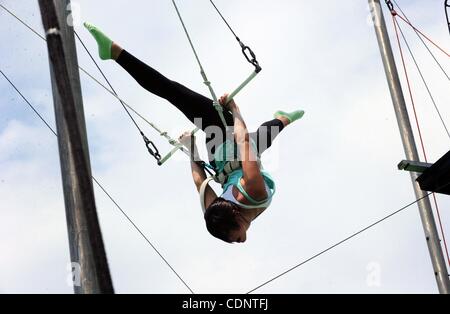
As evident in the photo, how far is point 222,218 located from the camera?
456 cm

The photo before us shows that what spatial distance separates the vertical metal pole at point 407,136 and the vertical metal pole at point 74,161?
3392 millimetres

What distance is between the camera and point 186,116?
505cm


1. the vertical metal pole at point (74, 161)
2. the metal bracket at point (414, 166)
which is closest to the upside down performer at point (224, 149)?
the vertical metal pole at point (74, 161)

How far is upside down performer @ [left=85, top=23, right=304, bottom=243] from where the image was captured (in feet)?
14.9

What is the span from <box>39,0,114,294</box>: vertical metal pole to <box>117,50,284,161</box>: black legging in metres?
0.67

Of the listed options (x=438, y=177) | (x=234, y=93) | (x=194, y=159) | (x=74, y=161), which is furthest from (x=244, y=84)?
(x=74, y=161)

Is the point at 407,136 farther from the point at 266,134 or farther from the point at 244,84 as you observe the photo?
the point at 244,84

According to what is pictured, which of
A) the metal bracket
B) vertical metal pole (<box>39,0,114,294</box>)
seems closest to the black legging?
vertical metal pole (<box>39,0,114,294</box>)

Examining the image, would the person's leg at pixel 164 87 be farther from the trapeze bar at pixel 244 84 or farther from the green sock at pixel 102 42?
the trapeze bar at pixel 244 84

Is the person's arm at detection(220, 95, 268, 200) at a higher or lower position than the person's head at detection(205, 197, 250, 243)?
higher

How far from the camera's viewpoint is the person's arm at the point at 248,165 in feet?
14.6

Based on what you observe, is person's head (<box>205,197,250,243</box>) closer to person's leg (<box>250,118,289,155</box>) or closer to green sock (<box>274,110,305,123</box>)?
person's leg (<box>250,118,289,155</box>)
